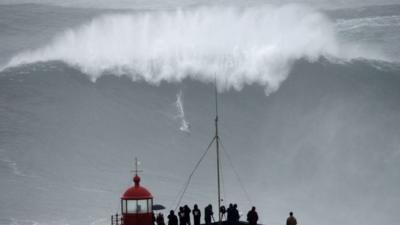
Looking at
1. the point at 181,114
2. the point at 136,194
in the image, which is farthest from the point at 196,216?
the point at 181,114

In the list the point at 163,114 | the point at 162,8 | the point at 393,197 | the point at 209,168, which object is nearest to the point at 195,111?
the point at 163,114

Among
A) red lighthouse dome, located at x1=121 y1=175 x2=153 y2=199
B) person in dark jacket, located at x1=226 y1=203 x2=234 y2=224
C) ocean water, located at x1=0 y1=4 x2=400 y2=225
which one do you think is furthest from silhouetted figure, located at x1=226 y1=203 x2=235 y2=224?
ocean water, located at x1=0 y1=4 x2=400 y2=225

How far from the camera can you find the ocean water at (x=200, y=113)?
156 feet

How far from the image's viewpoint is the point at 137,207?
34375 mm

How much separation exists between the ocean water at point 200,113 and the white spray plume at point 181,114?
0.34 feet

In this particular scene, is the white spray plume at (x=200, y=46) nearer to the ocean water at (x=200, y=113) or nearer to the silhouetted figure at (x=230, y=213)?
the ocean water at (x=200, y=113)

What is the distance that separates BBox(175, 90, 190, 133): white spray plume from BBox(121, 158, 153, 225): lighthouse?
1933 centimetres

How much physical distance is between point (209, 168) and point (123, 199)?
16.1 meters

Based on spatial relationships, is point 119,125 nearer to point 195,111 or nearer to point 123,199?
point 195,111

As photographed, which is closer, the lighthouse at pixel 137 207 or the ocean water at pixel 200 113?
the lighthouse at pixel 137 207

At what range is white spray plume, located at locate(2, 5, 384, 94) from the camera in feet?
199

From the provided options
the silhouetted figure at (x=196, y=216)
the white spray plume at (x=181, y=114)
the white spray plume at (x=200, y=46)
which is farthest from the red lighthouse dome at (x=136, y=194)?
the white spray plume at (x=200, y=46)

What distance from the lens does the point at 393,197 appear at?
49.7 meters

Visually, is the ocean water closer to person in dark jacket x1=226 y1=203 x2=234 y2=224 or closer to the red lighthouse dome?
person in dark jacket x1=226 y1=203 x2=234 y2=224
